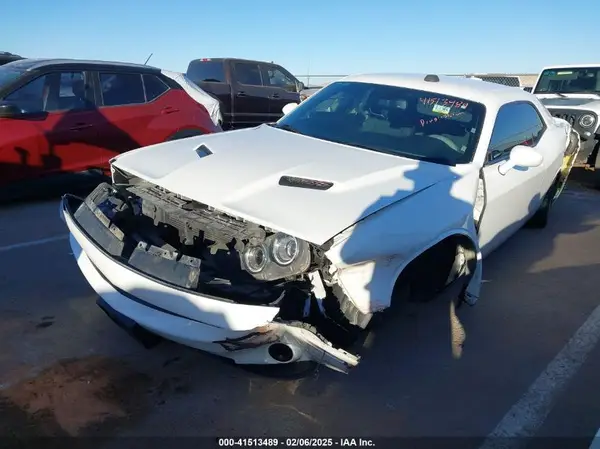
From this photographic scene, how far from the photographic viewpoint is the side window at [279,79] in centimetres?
1184

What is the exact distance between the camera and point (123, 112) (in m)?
6.20

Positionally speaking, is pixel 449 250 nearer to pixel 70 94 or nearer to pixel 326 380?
pixel 326 380

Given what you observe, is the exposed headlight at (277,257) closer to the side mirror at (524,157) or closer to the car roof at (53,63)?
the side mirror at (524,157)

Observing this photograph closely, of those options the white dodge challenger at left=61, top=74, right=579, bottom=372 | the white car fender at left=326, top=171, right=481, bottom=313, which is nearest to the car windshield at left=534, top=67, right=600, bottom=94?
the white dodge challenger at left=61, top=74, right=579, bottom=372

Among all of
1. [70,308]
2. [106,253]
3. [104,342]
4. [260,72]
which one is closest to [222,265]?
[106,253]

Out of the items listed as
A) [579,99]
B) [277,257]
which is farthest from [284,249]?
[579,99]

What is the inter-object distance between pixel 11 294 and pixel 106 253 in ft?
4.66

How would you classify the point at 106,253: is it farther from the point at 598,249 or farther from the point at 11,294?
the point at 598,249

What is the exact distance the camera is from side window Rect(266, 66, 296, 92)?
A: 11836mm

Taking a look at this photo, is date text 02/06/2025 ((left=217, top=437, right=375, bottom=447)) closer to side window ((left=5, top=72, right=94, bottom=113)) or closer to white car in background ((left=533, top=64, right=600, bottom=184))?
side window ((left=5, top=72, right=94, bottom=113))

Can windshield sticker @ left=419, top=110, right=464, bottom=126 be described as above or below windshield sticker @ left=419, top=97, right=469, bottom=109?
below

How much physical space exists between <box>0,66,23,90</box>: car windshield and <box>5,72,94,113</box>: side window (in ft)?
0.45

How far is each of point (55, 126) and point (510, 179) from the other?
472 cm

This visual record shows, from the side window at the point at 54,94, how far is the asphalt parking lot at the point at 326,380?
245 centimetres
